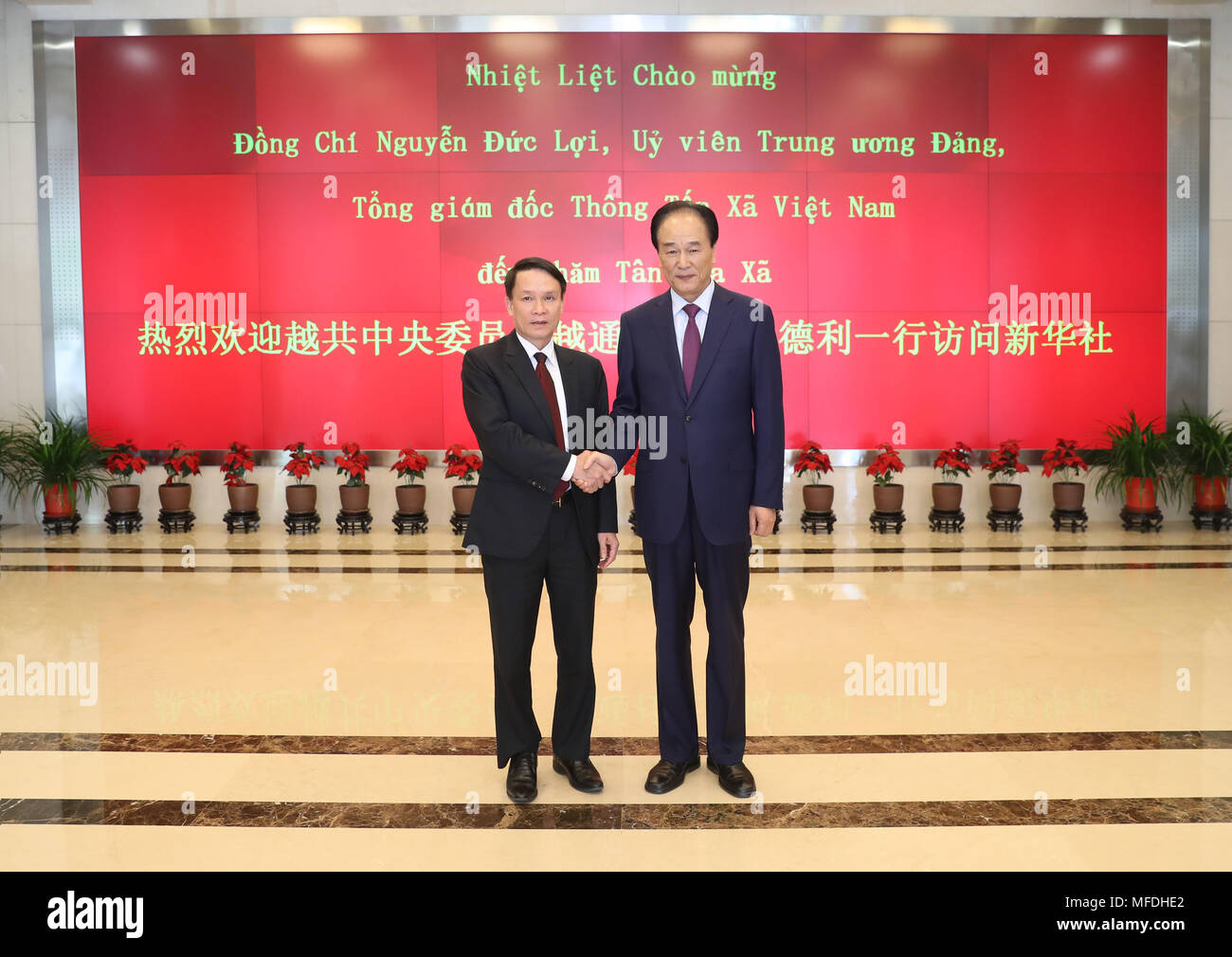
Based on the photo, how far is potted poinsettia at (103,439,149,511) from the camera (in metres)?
7.78

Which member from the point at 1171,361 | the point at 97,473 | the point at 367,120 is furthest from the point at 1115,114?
the point at 97,473

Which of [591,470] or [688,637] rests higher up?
[591,470]

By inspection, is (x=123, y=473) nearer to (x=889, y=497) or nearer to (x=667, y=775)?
(x=889, y=497)

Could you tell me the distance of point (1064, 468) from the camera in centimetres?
787

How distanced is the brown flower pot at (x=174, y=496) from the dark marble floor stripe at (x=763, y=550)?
809 millimetres

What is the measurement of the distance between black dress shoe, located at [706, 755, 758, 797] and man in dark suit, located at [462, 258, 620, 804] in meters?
0.36

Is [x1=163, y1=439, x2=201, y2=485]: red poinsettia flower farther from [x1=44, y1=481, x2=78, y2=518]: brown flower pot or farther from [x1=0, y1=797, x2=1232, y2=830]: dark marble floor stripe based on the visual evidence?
[x1=0, y1=797, x2=1232, y2=830]: dark marble floor stripe

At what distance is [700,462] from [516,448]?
527mm

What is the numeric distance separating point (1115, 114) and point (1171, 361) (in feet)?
6.82

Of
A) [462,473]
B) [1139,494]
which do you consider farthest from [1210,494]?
[462,473]

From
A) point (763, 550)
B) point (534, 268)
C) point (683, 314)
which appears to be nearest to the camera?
point (534, 268)

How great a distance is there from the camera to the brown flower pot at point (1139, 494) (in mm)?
7582

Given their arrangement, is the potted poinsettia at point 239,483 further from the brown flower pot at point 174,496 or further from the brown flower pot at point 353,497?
the brown flower pot at point 353,497

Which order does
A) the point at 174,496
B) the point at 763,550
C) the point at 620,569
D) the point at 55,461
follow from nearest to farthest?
the point at 620,569, the point at 763,550, the point at 55,461, the point at 174,496
